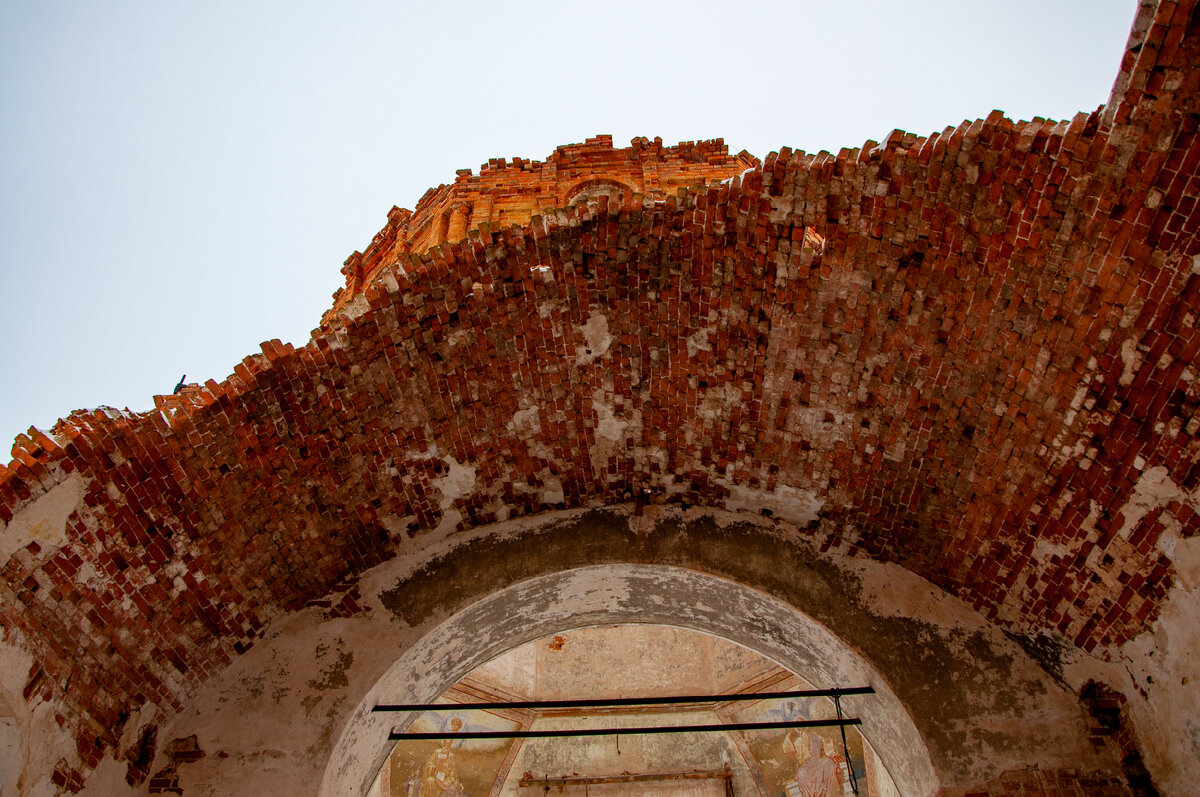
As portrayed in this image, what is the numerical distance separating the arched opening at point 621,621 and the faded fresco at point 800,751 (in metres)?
6.02

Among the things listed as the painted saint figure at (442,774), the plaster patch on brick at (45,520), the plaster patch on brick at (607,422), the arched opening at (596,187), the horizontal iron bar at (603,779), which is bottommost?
the horizontal iron bar at (603,779)

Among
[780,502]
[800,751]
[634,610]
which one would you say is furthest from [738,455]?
[800,751]

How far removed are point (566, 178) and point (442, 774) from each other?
11.5 m

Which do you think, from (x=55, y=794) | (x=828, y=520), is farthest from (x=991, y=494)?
(x=55, y=794)

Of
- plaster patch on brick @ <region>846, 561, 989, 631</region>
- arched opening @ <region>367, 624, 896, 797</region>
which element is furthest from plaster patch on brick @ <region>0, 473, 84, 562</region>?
arched opening @ <region>367, 624, 896, 797</region>

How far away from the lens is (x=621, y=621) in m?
7.95

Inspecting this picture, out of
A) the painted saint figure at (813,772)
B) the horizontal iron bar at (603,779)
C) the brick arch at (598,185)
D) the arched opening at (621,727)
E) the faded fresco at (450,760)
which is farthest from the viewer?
the horizontal iron bar at (603,779)

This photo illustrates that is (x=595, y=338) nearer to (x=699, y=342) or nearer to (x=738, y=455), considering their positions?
(x=699, y=342)

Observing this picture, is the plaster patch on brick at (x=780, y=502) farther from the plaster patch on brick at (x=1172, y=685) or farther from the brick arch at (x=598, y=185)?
the brick arch at (x=598, y=185)

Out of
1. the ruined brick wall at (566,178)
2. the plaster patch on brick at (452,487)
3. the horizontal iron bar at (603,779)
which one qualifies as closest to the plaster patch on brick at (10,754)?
the plaster patch on brick at (452,487)

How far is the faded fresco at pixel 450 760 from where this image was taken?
13422 millimetres

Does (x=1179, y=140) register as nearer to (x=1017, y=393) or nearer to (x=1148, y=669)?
(x=1017, y=393)

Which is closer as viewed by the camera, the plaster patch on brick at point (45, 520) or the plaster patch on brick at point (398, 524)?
the plaster patch on brick at point (45, 520)

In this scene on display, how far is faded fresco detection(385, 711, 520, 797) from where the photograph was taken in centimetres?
1342
